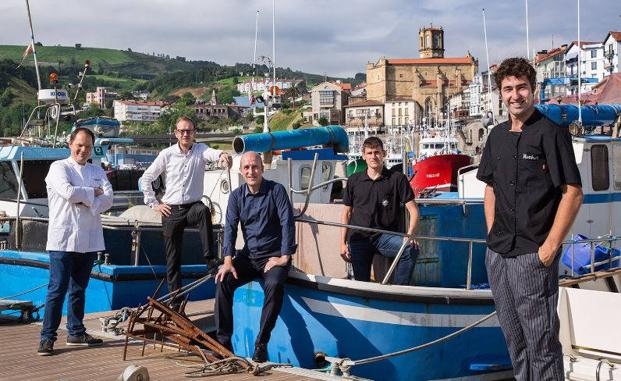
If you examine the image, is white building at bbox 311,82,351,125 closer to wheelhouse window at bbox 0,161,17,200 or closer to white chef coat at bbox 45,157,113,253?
wheelhouse window at bbox 0,161,17,200

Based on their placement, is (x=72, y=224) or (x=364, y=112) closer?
(x=72, y=224)

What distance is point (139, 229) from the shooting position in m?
10.6

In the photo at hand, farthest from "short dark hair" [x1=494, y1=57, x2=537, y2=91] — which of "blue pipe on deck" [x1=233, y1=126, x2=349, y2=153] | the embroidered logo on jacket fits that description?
"blue pipe on deck" [x1=233, y1=126, x2=349, y2=153]

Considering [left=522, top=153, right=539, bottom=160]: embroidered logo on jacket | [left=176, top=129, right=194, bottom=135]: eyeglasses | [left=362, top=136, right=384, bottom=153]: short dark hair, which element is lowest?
[left=522, top=153, right=539, bottom=160]: embroidered logo on jacket

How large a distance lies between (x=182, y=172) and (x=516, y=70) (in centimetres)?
472

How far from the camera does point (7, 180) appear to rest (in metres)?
15.2

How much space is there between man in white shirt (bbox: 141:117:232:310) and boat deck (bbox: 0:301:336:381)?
105 centimetres

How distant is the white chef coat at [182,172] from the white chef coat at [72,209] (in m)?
1.06

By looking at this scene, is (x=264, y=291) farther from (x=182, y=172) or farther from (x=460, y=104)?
(x=460, y=104)

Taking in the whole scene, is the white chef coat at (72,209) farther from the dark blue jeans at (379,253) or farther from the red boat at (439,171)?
the red boat at (439,171)

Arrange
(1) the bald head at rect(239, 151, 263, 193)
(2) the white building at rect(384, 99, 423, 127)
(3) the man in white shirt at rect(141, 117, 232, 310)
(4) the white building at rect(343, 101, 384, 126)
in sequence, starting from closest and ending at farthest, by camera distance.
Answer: (1) the bald head at rect(239, 151, 263, 193)
(3) the man in white shirt at rect(141, 117, 232, 310)
(4) the white building at rect(343, 101, 384, 126)
(2) the white building at rect(384, 99, 423, 127)

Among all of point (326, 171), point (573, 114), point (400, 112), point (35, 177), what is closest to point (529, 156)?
point (326, 171)

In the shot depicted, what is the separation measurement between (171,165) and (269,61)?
10.2m

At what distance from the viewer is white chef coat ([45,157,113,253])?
23.7ft
